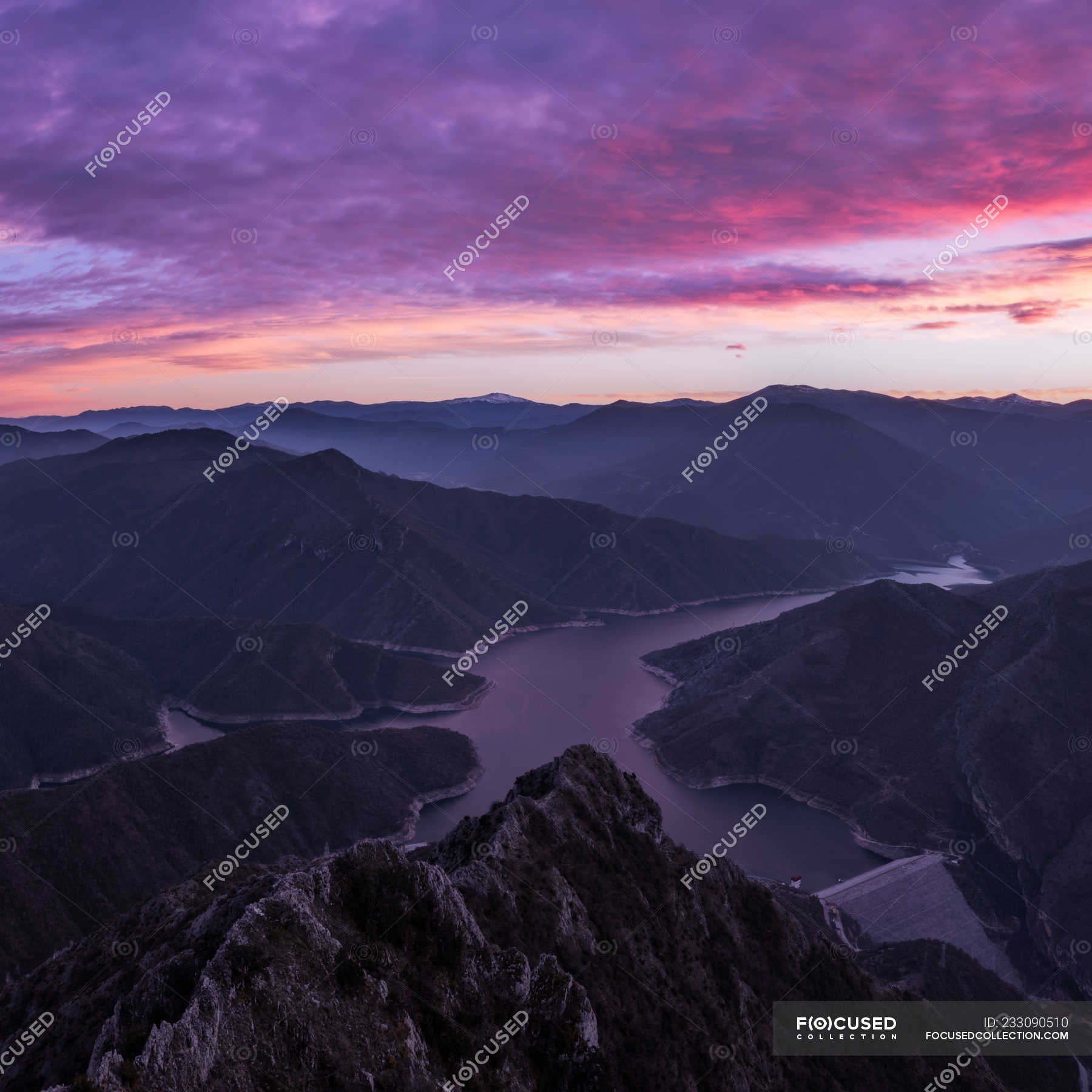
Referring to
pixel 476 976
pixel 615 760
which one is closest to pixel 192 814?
pixel 615 760

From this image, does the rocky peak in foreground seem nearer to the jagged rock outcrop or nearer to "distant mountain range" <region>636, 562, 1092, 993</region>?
the jagged rock outcrop

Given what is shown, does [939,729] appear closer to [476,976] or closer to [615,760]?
[615,760]

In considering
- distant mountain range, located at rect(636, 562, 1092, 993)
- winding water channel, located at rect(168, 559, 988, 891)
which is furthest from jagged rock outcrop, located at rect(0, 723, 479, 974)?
distant mountain range, located at rect(636, 562, 1092, 993)

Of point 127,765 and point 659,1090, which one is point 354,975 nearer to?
point 659,1090

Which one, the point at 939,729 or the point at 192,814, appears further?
the point at 939,729

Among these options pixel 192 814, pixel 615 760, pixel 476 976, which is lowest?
pixel 615 760

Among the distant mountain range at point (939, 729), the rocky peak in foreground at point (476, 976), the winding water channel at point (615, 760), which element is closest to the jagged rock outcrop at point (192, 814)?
the winding water channel at point (615, 760)

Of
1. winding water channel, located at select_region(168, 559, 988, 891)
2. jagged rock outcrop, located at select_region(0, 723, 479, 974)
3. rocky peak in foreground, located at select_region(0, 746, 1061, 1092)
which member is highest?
rocky peak in foreground, located at select_region(0, 746, 1061, 1092)
